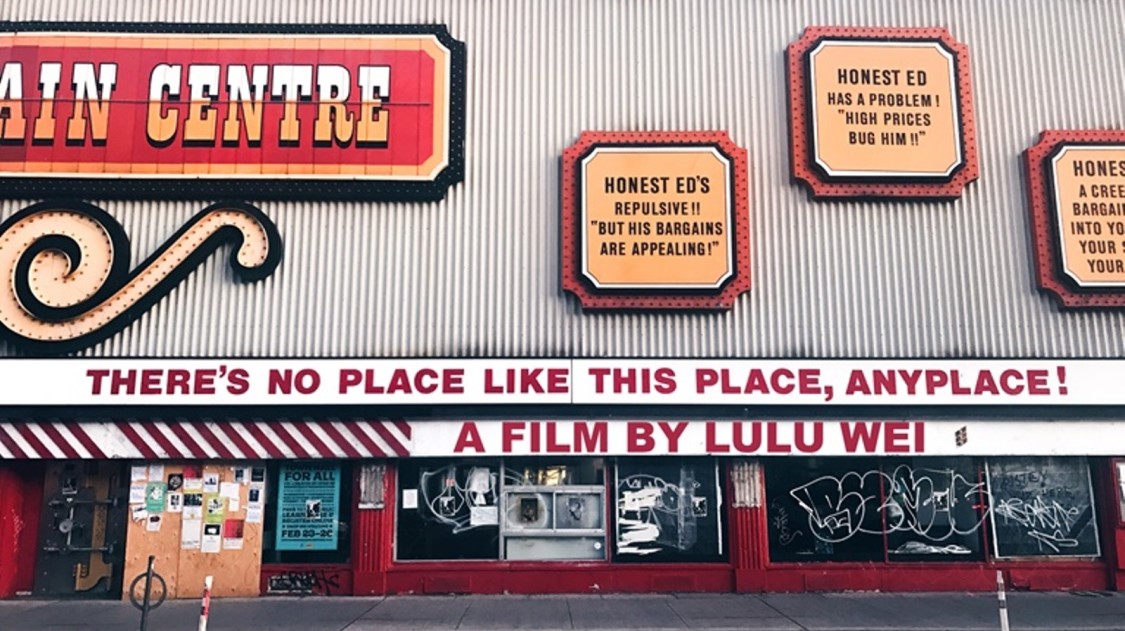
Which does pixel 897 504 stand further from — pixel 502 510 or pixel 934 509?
pixel 502 510

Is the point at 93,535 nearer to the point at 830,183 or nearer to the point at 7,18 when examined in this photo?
the point at 7,18

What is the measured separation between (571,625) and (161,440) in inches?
300

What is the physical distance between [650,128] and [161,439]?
1024 centimetres

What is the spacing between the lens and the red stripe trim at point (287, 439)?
47.0ft

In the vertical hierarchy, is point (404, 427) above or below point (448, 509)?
above

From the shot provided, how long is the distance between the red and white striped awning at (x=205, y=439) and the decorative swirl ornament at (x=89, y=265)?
1.50 metres

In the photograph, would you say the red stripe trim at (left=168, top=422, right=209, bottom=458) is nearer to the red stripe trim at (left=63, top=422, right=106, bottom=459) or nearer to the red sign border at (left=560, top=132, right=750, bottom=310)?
the red stripe trim at (left=63, top=422, right=106, bottom=459)

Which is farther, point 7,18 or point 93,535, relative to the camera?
point 7,18

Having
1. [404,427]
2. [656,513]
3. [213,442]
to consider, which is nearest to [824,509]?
[656,513]

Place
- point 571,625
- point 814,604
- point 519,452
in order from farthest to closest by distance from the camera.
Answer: point 519,452 → point 814,604 → point 571,625

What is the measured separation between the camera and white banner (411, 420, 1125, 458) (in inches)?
568

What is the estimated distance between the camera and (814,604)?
44.2 feet

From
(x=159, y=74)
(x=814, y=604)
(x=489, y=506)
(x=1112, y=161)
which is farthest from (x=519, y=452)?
(x=1112, y=161)

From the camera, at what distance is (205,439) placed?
47.0 ft
